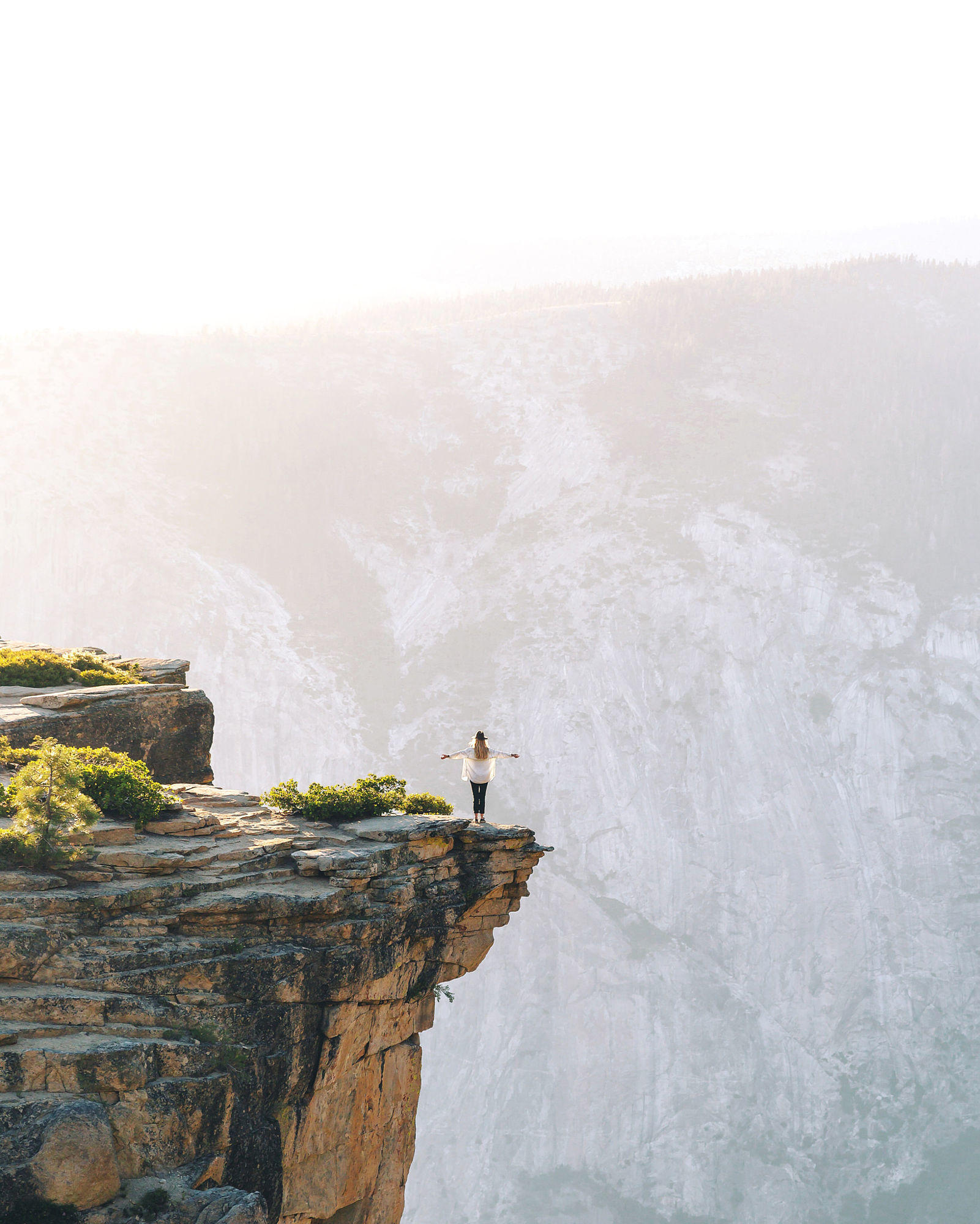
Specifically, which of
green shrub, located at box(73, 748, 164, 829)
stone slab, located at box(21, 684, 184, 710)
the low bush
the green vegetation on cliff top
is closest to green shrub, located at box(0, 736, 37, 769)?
the green vegetation on cliff top

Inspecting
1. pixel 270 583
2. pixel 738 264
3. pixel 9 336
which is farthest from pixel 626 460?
pixel 738 264

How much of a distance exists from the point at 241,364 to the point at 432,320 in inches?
920

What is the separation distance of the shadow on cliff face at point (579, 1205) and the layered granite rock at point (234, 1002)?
123 ft

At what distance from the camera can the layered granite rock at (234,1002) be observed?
39.0 ft

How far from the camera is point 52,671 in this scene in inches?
779

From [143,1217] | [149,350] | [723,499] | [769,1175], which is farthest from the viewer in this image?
→ [149,350]

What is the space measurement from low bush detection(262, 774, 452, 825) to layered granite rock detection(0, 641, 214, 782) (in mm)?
1728

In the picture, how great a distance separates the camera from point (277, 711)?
65.0 m

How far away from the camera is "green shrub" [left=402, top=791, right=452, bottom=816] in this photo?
18281 mm

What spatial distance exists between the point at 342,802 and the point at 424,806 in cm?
164

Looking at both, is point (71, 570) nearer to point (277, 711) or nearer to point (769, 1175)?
point (277, 711)

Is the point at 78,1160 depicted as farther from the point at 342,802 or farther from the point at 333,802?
the point at 342,802


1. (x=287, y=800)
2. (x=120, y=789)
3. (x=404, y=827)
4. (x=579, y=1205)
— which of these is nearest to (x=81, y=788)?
(x=120, y=789)

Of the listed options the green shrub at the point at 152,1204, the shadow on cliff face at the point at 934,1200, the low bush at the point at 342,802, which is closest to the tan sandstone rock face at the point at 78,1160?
the green shrub at the point at 152,1204
